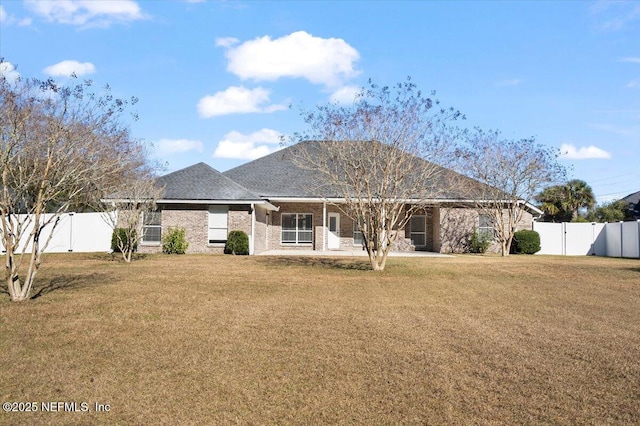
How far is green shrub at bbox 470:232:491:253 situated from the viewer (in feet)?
90.2

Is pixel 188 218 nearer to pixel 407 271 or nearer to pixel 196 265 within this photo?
pixel 196 265

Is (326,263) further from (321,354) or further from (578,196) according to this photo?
(578,196)

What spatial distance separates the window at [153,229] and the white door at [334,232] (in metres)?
9.02

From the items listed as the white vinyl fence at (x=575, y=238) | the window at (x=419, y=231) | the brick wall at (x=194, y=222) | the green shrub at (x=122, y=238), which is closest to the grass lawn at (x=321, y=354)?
the green shrub at (x=122, y=238)

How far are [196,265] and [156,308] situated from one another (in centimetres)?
896

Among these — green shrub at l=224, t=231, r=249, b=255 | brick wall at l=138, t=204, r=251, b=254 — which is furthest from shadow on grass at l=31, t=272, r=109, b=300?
brick wall at l=138, t=204, r=251, b=254

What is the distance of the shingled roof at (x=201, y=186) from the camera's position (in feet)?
80.2

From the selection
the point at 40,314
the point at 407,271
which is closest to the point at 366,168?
the point at 407,271

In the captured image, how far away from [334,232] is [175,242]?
29.0 ft

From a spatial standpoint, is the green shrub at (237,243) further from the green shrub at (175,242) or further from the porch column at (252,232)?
the green shrub at (175,242)

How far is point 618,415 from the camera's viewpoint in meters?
4.47

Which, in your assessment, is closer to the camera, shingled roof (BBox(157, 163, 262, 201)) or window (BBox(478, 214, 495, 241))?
shingled roof (BBox(157, 163, 262, 201))

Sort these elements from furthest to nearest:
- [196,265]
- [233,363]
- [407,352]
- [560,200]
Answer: [560,200] < [196,265] < [407,352] < [233,363]

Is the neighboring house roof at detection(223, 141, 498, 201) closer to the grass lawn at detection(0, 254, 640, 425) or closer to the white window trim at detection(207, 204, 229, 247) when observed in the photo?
the white window trim at detection(207, 204, 229, 247)
